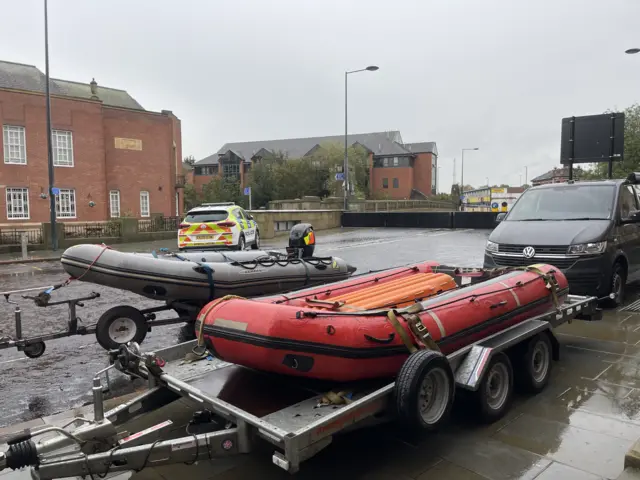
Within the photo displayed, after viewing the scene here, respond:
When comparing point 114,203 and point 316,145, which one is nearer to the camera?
point 114,203

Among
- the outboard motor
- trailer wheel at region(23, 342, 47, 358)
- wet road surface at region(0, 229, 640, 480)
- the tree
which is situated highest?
the tree

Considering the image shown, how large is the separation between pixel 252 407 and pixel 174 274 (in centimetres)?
322

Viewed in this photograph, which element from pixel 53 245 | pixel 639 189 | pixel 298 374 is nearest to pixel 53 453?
pixel 298 374

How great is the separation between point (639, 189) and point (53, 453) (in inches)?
398

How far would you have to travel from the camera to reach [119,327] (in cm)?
639

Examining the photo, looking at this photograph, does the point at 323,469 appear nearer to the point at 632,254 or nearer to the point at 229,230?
the point at 632,254

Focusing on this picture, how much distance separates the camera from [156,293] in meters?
6.49

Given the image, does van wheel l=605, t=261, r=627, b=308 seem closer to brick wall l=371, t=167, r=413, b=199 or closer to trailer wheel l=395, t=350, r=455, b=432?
trailer wheel l=395, t=350, r=455, b=432

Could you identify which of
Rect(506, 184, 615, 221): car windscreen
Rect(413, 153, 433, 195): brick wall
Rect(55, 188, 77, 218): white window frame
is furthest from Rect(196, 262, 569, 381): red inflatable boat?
Rect(413, 153, 433, 195): brick wall

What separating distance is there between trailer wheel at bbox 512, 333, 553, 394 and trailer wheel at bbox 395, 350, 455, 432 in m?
1.31

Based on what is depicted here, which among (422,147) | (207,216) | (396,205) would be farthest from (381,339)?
(422,147)

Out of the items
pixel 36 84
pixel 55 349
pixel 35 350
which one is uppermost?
pixel 36 84

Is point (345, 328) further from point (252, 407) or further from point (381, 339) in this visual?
point (252, 407)

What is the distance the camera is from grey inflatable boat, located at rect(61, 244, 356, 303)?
6.31 metres
